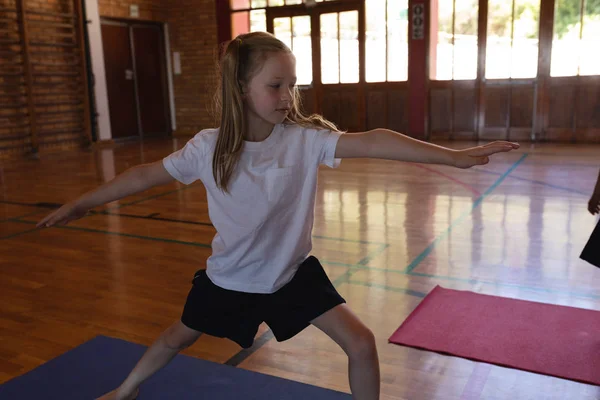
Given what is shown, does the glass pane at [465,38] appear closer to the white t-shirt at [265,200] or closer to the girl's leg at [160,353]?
the white t-shirt at [265,200]

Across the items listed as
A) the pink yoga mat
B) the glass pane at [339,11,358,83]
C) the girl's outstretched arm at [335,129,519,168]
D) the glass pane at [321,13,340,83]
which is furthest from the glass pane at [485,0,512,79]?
the girl's outstretched arm at [335,129,519,168]

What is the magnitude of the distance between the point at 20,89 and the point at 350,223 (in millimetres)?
6504

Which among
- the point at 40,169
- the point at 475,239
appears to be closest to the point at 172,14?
the point at 40,169

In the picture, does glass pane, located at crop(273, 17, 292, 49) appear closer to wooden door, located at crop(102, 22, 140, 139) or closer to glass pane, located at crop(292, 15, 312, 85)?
glass pane, located at crop(292, 15, 312, 85)

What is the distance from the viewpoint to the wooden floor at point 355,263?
2014 mm

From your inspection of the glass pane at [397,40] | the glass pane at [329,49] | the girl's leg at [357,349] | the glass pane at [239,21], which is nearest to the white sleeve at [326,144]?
the girl's leg at [357,349]

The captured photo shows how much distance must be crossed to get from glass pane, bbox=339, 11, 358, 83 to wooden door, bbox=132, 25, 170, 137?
3669mm

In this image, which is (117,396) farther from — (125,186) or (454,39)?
(454,39)

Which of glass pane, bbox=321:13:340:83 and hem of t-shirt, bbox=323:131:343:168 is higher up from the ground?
glass pane, bbox=321:13:340:83

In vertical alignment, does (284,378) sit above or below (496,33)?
below

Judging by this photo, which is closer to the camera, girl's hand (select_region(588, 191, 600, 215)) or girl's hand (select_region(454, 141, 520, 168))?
girl's hand (select_region(454, 141, 520, 168))

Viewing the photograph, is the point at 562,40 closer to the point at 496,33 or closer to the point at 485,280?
the point at 496,33

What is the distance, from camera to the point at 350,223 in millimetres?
3973

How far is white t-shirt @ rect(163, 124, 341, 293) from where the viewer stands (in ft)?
4.58
